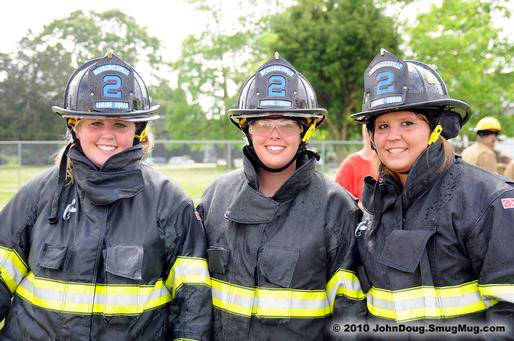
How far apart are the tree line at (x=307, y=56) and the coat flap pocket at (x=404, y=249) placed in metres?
13.7

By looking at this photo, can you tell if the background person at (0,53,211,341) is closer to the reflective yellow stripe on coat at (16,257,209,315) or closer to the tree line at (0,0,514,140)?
the reflective yellow stripe on coat at (16,257,209,315)

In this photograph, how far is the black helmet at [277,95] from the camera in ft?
10.6

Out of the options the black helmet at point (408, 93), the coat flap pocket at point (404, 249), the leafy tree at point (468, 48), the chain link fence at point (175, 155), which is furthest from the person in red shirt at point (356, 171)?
the leafy tree at point (468, 48)

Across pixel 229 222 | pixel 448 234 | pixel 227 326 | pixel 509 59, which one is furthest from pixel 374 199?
pixel 509 59

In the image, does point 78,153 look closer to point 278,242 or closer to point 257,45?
point 278,242

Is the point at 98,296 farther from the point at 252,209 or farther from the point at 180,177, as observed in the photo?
the point at 180,177

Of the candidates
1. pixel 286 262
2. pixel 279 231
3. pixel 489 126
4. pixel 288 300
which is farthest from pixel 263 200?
pixel 489 126

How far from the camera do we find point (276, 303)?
2984 millimetres

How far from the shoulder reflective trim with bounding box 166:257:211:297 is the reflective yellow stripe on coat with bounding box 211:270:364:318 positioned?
24 cm

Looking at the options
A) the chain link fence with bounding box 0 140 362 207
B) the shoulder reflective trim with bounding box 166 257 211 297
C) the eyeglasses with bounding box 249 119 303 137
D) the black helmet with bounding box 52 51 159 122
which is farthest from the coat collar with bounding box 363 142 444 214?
the chain link fence with bounding box 0 140 362 207

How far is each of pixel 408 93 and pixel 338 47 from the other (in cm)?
2304

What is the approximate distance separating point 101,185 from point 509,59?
864 inches

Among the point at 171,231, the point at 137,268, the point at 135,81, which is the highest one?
the point at 135,81

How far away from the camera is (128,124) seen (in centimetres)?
311
